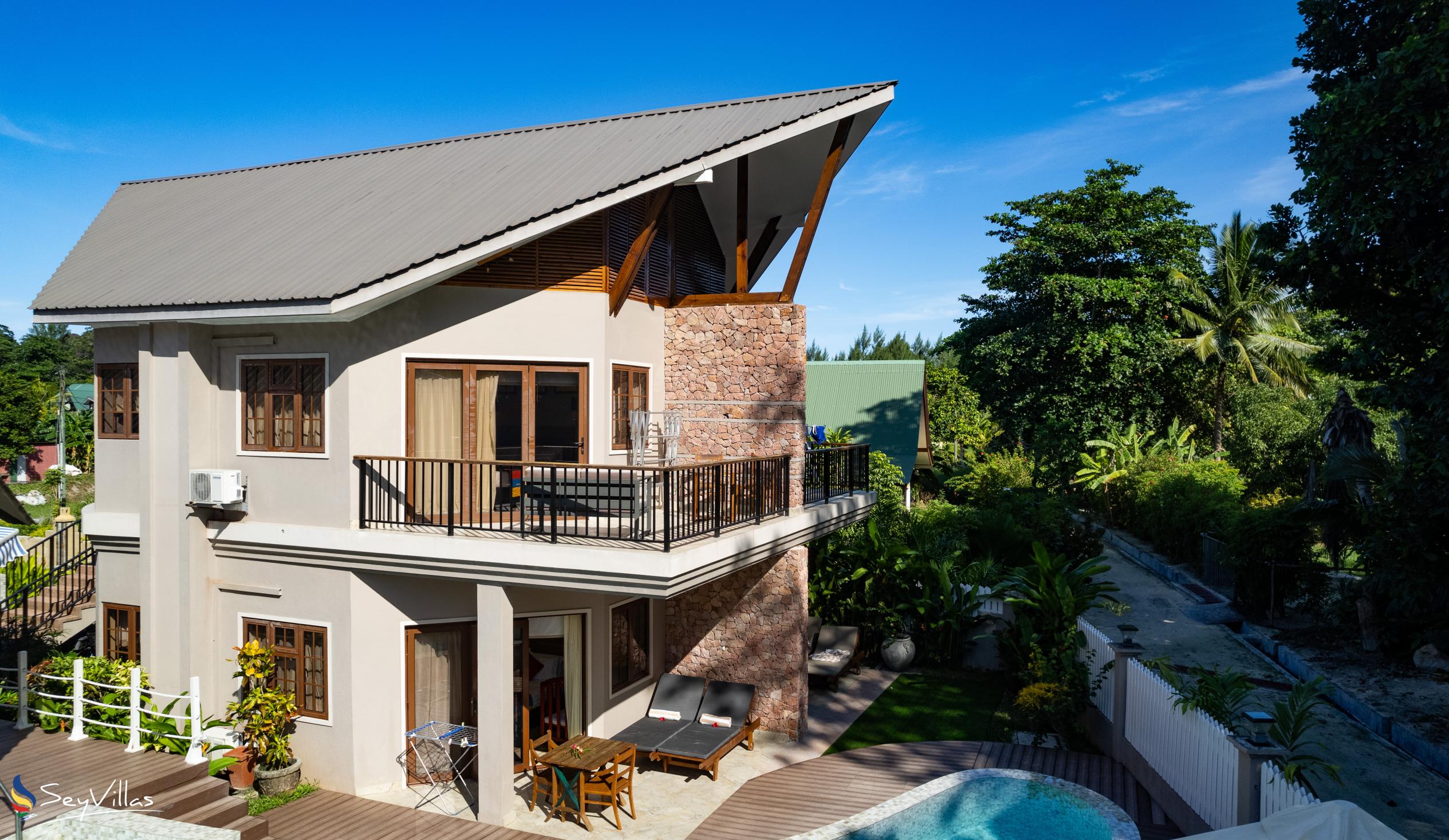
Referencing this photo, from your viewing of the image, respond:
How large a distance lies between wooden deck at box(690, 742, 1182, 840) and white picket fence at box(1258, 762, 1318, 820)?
1.89m

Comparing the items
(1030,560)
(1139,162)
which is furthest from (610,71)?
(1139,162)

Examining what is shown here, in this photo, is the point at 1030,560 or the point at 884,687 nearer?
the point at 884,687

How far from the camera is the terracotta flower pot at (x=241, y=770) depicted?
10883mm

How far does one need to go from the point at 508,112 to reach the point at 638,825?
25.8 meters

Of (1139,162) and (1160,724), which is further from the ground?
(1139,162)

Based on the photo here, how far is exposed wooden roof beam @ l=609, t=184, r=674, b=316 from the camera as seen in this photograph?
12016 millimetres

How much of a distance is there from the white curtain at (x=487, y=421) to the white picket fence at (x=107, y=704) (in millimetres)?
4285

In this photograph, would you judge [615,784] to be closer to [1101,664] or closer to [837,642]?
[837,642]

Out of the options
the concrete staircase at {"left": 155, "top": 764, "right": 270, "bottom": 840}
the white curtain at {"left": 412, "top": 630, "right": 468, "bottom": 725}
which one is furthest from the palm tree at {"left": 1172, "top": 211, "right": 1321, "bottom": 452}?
the concrete staircase at {"left": 155, "top": 764, "right": 270, "bottom": 840}

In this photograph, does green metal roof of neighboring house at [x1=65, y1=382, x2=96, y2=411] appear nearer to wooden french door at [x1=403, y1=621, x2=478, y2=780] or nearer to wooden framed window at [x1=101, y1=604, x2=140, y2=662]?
wooden framed window at [x1=101, y1=604, x2=140, y2=662]

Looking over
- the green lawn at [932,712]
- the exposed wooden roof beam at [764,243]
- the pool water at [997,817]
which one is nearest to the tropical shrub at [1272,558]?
the green lawn at [932,712]

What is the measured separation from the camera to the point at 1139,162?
117ft

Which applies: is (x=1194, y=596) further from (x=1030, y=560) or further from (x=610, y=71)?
(x=610, y=71)

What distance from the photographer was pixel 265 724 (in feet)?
35.5
